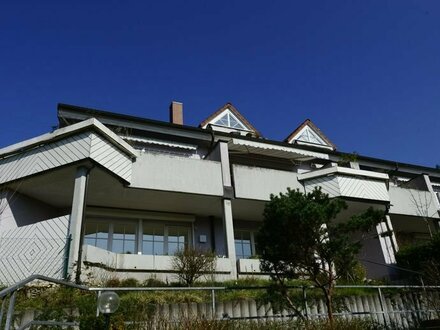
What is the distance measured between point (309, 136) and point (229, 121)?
21.1 feet

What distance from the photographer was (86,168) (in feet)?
45.3

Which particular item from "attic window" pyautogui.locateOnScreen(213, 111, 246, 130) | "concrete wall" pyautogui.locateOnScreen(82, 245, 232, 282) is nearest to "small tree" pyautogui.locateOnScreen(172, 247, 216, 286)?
"concrete wall" pyautogui.locateOnScreen(82, 245, 232, 282)

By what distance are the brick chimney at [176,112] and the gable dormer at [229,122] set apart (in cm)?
140

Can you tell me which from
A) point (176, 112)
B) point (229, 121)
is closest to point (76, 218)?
point (176, 112)

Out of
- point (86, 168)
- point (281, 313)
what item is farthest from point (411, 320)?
point (86, 168)

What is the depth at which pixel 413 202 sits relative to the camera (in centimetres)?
2305

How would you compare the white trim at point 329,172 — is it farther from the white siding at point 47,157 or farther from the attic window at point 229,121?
the white siding at point 47,157

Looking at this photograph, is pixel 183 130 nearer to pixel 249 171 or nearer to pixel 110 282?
pixel 249 171

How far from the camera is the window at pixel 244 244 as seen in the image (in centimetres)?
2022

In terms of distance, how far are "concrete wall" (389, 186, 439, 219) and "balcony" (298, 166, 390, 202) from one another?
2.01 m

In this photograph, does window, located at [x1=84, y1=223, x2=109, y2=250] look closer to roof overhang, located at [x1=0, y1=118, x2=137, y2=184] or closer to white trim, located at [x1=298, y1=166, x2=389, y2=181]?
roof overhang, located at [x1=0, y1=118, x2=137, y2=184]

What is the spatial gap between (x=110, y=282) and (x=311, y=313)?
6457 mm

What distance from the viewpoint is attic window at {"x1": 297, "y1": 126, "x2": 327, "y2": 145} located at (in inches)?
1081

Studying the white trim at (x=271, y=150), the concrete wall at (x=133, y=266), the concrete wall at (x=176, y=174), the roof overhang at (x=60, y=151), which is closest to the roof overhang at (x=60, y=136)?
the roof overhang at (x=60, y=151)
